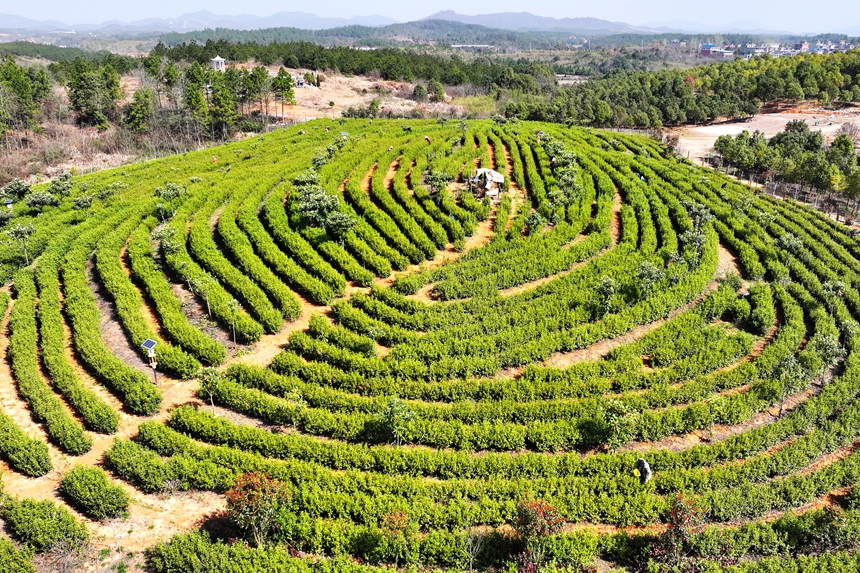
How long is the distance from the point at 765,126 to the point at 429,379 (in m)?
86.9

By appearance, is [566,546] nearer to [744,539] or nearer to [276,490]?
[744,539]

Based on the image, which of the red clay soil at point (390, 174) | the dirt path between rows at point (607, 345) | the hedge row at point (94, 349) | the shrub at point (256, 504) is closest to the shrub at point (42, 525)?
the shrub at point (256, 504)

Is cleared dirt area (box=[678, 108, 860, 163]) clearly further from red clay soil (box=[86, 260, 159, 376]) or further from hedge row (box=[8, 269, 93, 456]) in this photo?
hedge row (box=[8, 269, 93, 456])

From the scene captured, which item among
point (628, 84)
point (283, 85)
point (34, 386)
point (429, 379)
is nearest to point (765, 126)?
point (628, 84)

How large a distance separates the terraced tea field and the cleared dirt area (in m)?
37.1

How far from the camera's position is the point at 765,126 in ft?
273

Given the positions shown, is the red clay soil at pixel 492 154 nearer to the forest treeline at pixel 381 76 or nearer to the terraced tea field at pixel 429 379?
the terraced tea field at pixel 429 379

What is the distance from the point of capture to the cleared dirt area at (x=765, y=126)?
7336 centimetres

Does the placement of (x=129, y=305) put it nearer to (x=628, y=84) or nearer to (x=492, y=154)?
(x=492, y=154)

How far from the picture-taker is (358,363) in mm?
21859

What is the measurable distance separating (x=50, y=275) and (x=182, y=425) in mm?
16237

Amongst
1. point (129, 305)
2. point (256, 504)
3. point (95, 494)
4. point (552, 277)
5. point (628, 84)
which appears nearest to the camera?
point (256, 504)

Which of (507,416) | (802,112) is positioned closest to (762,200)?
(507,416)

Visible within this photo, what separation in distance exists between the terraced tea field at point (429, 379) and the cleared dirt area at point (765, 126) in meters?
37.1
